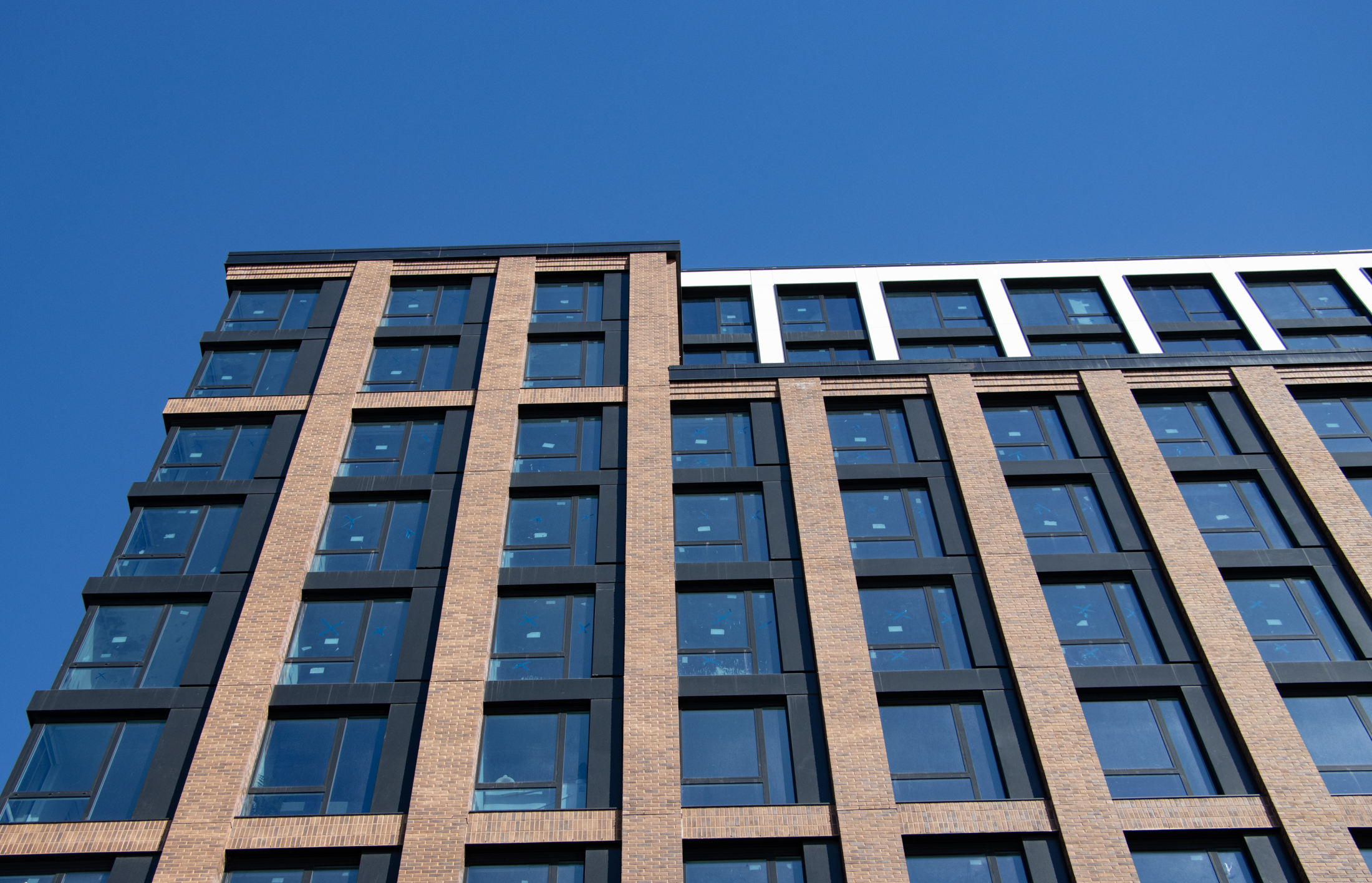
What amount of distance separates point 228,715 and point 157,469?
803 cm

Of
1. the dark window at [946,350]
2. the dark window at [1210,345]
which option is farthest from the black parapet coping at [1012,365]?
the dark window at [946,350]

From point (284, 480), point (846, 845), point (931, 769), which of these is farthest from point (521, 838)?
point (284, 480)

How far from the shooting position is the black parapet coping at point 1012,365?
1109 inches

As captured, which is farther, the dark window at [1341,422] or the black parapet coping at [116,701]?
the dark window at [1341,422]

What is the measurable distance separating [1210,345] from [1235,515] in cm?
1039

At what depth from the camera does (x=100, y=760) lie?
66.9ft

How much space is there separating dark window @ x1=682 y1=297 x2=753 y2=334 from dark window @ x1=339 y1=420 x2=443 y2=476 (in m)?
11.2

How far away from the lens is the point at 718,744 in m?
20.8

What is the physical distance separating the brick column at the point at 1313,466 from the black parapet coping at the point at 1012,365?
60cm

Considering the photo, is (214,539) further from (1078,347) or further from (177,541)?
(1078,347)

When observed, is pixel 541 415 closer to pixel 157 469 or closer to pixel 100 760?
pixel 157 469

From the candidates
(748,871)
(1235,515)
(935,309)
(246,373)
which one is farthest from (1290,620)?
(246,373)

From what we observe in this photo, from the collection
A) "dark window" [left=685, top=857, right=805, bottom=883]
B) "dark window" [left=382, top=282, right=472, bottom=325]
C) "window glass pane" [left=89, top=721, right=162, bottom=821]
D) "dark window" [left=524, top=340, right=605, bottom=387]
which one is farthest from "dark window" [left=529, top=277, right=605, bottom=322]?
"dark window" [left=685, top=857, right=805, bottom=883]

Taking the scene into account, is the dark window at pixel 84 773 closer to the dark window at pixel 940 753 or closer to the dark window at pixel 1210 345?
the dark window at pixel 940 753
